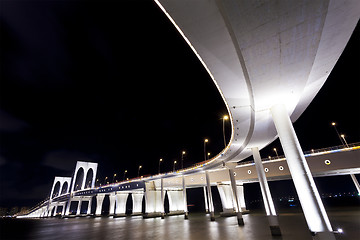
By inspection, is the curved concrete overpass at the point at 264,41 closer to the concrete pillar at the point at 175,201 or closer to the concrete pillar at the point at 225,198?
the concrete pillar at the point at 225,198

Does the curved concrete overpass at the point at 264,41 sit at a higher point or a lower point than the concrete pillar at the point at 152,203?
higher

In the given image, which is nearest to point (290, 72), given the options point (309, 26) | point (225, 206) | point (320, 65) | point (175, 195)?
point (320, 65)

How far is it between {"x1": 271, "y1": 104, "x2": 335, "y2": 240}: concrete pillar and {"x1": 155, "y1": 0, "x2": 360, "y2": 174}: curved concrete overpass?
5.76 ft

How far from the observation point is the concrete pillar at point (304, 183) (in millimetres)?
9657

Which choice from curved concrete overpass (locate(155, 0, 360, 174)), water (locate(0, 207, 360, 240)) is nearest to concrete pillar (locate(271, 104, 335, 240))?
curved concrete overpass (locate(155, 0, 360, 174))

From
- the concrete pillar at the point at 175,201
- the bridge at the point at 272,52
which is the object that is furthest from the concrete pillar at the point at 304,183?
the concrete pillar at the point at 175,201

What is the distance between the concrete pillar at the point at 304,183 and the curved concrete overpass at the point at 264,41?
69.1 inches

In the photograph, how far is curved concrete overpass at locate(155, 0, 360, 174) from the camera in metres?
6.13

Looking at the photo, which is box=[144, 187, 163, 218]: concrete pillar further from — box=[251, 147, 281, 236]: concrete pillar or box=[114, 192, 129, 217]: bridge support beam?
box=[251, 147, 281, 236]: concrete pillar

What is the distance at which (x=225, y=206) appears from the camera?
41.2 m

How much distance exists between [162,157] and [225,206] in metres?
22.0

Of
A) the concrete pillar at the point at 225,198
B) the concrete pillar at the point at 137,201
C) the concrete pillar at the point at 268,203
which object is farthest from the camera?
the concrete pillar at the point at 137,201

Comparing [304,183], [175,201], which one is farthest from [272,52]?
[175,201]

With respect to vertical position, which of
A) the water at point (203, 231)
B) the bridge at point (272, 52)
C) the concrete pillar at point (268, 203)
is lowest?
the water at point (203, 231)
